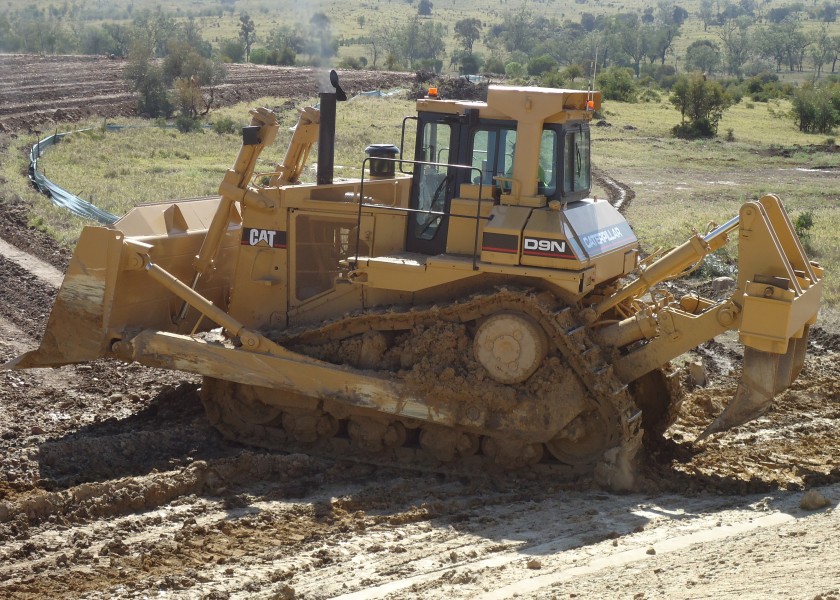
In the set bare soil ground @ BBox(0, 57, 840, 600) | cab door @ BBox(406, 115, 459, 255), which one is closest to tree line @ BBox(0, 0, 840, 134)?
cab door @ BBox(406, 115, 459, 255)

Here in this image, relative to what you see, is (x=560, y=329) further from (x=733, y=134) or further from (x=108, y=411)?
(x=733, y=134)

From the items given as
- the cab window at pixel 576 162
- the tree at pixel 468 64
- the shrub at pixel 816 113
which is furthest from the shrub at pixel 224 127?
the tree at pixel 468 64

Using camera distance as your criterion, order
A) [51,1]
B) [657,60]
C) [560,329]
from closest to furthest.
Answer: [560,329]
[51,1]
[657,60]

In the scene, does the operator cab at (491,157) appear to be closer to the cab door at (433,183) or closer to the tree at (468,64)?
the cab door at (433,183)

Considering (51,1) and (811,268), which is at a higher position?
(51,1)

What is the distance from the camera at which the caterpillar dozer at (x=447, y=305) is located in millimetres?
9383

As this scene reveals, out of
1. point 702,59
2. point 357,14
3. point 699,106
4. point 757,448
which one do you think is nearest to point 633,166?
point 699,106

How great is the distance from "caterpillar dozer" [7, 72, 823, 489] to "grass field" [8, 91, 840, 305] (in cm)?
716

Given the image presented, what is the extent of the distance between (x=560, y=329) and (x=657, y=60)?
92.9 m

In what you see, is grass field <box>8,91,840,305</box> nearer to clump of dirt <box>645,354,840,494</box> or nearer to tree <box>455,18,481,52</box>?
clump of dirt <box>645,354,840,494</box>

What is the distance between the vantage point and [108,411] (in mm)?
11430

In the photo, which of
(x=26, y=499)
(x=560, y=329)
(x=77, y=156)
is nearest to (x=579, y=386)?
(x=560, y=329)

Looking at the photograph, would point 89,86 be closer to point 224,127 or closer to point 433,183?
point 224,127

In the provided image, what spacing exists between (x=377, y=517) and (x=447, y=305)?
2.00m
